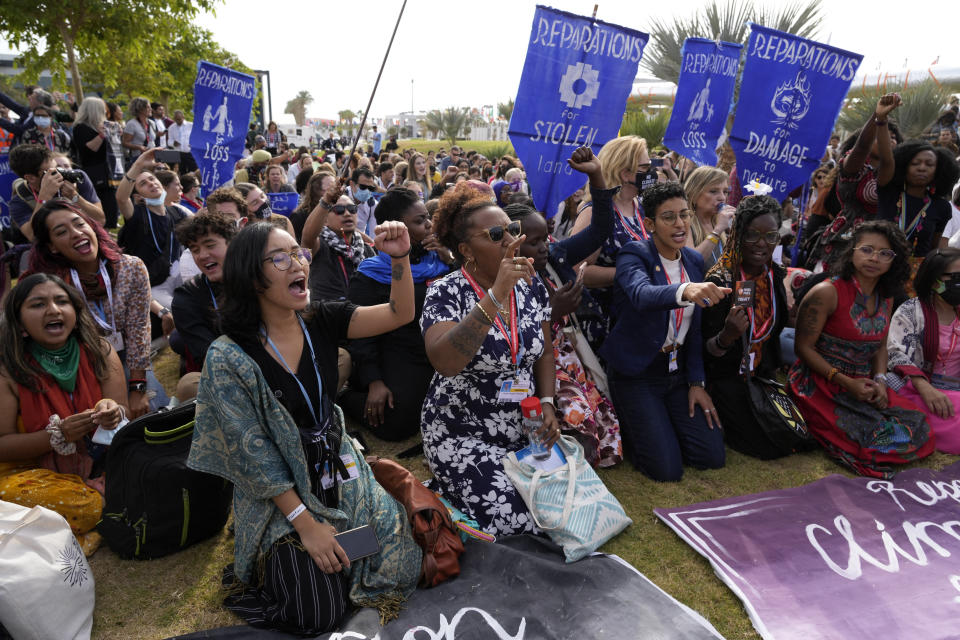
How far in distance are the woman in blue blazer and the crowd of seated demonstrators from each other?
0.02 m

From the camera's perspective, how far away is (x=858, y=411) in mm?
4277

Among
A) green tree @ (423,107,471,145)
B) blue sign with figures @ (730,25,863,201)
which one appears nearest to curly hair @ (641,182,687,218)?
blue sign with figures @ (730,25,863,201)

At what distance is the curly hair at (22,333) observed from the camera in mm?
3090

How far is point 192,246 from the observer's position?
154 inches

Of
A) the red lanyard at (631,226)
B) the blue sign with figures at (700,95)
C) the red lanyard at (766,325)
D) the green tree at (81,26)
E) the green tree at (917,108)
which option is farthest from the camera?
the green tree at (917,108)

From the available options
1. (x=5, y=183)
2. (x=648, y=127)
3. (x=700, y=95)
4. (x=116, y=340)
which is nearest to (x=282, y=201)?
(x=5, y=183)

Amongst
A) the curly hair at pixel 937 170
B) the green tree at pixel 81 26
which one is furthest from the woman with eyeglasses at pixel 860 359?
the green tree at pixel 81 26

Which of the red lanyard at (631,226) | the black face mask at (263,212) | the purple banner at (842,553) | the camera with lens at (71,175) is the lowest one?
the purple banner at (842,553)

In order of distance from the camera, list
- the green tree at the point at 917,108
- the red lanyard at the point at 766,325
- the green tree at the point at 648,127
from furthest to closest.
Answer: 1. the green tree at the point at 648,127
2. the green tree at the point at 917,108
3. the red lanyard at the point at 766,325

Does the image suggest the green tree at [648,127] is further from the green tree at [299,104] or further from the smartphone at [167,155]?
the green tree at [299,104]

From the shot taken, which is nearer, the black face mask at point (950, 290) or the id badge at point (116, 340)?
the id badge at point (116, 340)

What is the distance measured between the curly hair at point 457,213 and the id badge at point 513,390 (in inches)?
→ 31.1

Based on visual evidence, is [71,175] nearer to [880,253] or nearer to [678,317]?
[678,317]

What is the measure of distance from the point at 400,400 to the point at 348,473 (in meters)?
1.53
